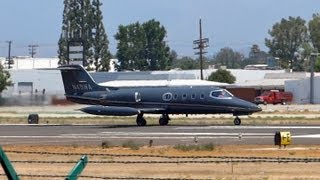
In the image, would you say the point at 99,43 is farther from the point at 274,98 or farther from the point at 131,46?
the point at 274,98

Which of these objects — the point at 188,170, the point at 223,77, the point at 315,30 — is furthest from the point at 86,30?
the point at 188,170

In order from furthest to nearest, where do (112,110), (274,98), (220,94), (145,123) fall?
(274,98) → (145,123) → (112,110) → (220,94)

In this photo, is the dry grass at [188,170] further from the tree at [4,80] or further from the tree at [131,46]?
the tree at [131,46]

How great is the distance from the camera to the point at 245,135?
41750 millimetres

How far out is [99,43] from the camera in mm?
150625

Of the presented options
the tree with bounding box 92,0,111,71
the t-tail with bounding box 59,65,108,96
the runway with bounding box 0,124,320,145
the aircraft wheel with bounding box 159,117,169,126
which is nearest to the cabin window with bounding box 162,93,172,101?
the aircraft wheel with bounding box 159,117,169,126

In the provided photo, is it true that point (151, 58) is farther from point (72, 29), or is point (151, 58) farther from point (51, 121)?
point (51, 121)

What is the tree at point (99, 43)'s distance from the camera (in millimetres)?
146875

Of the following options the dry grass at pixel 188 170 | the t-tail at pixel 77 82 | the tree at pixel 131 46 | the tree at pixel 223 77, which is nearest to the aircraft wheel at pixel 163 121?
the t-tail at pixel 77 82

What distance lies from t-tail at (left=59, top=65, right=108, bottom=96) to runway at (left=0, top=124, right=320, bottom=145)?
7.01m

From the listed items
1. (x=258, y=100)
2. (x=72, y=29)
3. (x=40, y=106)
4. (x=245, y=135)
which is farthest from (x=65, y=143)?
(x=72, y=29)

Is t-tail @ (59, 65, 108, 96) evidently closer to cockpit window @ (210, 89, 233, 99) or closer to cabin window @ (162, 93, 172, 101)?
cabin window @ (162, 93, 172, 101)

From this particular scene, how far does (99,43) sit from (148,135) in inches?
4256

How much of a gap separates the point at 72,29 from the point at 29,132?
98845mm
